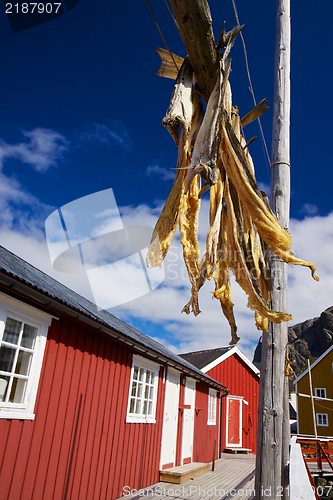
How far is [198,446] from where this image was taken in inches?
428

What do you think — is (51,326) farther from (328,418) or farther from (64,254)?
(328,418)

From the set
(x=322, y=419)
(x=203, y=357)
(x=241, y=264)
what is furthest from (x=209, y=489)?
(x=322, y=419)

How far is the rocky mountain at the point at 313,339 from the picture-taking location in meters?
59.2

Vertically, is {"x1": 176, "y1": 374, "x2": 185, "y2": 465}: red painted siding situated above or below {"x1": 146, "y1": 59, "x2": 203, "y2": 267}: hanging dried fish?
below

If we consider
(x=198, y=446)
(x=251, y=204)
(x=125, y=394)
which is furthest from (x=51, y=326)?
(x=198, y=446)

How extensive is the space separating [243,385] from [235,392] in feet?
2.86

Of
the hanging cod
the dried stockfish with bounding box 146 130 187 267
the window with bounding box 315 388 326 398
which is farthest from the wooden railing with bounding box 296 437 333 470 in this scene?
the window with bounding box 315 388 326 398

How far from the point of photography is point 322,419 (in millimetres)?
23016

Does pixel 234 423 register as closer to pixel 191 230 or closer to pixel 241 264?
pixel 241 264

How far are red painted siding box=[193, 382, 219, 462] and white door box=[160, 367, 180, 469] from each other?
1.93 meters

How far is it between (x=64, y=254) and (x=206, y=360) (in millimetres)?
11699

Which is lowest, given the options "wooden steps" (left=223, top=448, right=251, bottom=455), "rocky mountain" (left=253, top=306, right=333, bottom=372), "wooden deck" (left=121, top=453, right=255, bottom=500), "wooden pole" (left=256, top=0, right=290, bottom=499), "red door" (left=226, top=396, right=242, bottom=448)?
"wooden steps" (left=223, top=448, right=251, bottom=455)

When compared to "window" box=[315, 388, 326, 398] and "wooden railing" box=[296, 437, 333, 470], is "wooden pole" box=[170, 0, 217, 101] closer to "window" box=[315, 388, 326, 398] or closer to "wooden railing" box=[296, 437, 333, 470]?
"wooden railing" box=[296, 437, 333, 470]

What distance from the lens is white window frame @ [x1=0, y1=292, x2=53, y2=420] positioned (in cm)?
418
